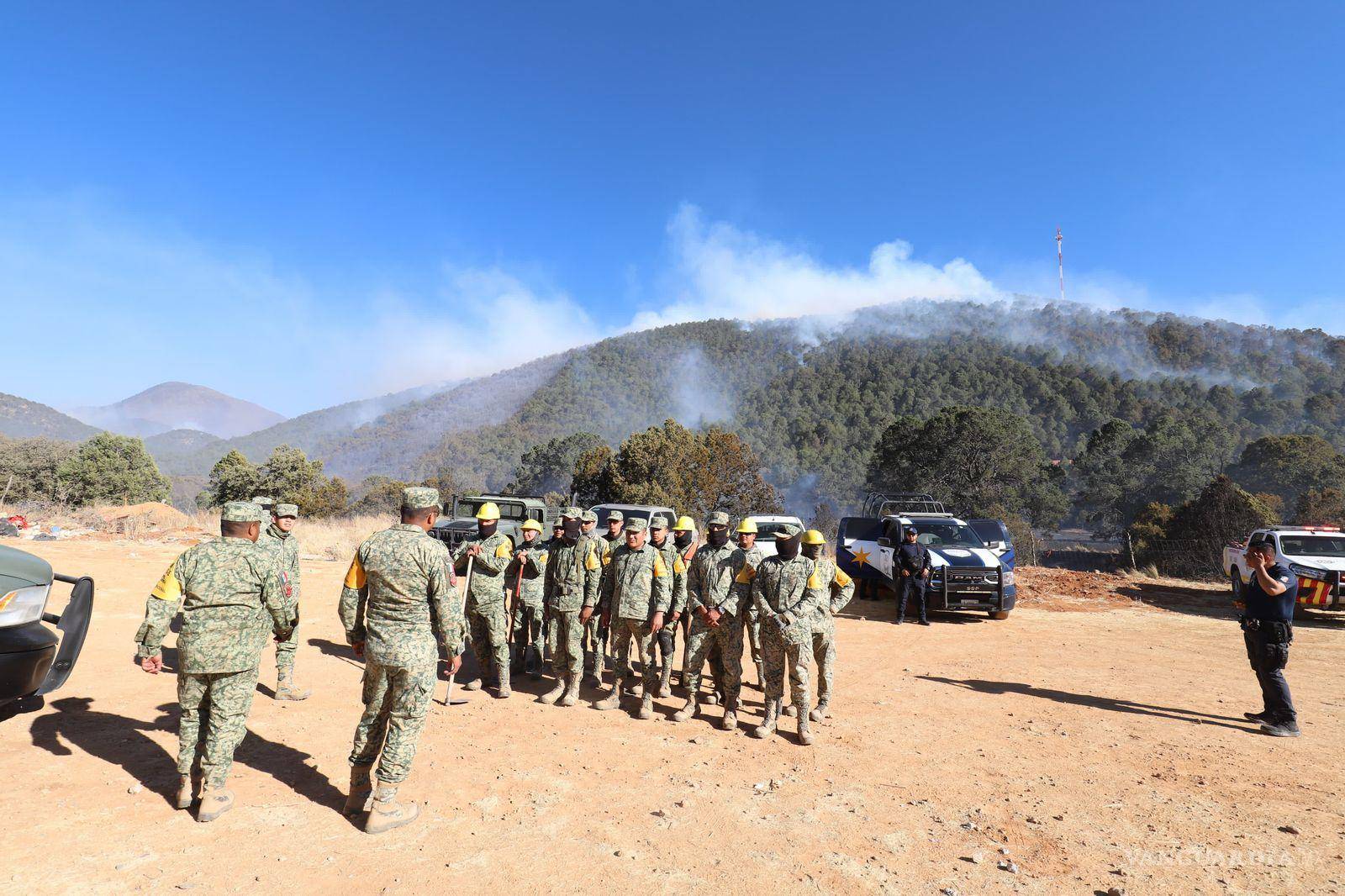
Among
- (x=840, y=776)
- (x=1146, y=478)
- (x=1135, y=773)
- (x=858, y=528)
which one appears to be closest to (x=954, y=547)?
(x=858, y=528)

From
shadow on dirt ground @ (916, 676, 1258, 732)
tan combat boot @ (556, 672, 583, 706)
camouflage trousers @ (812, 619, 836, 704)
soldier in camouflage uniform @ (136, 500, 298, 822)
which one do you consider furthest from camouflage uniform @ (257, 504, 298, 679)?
shadow on dirt ground @ (916, 676, 1258, 732)

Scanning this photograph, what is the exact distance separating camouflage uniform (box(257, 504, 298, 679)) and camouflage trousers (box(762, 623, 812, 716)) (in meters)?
3.96

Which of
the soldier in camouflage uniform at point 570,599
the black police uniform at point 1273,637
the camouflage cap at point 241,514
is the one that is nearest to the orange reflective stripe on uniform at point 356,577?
the camouflage cap at point 241,514

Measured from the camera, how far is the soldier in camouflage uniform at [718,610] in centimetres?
614

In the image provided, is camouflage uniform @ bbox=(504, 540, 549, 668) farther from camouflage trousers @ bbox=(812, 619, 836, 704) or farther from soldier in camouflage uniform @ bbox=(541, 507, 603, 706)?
camouflage trousers @ bbox=(812, 619, 836, 704)

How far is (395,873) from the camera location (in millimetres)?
3535

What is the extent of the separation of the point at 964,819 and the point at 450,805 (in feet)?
10.8

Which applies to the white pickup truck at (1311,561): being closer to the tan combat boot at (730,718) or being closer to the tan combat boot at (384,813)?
the tan combat boot at (730,718)

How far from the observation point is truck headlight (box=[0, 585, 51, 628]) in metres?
3.91

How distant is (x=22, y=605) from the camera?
4004 millimetres

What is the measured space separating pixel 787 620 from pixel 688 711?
144cm

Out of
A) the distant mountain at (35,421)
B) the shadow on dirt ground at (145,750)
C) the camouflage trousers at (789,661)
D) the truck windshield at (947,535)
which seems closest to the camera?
the shadow on dirt ground at (145,750)

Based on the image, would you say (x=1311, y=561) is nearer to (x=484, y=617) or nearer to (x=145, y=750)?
(x=484, y=617)

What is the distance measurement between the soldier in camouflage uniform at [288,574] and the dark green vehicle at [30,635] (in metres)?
1.48
